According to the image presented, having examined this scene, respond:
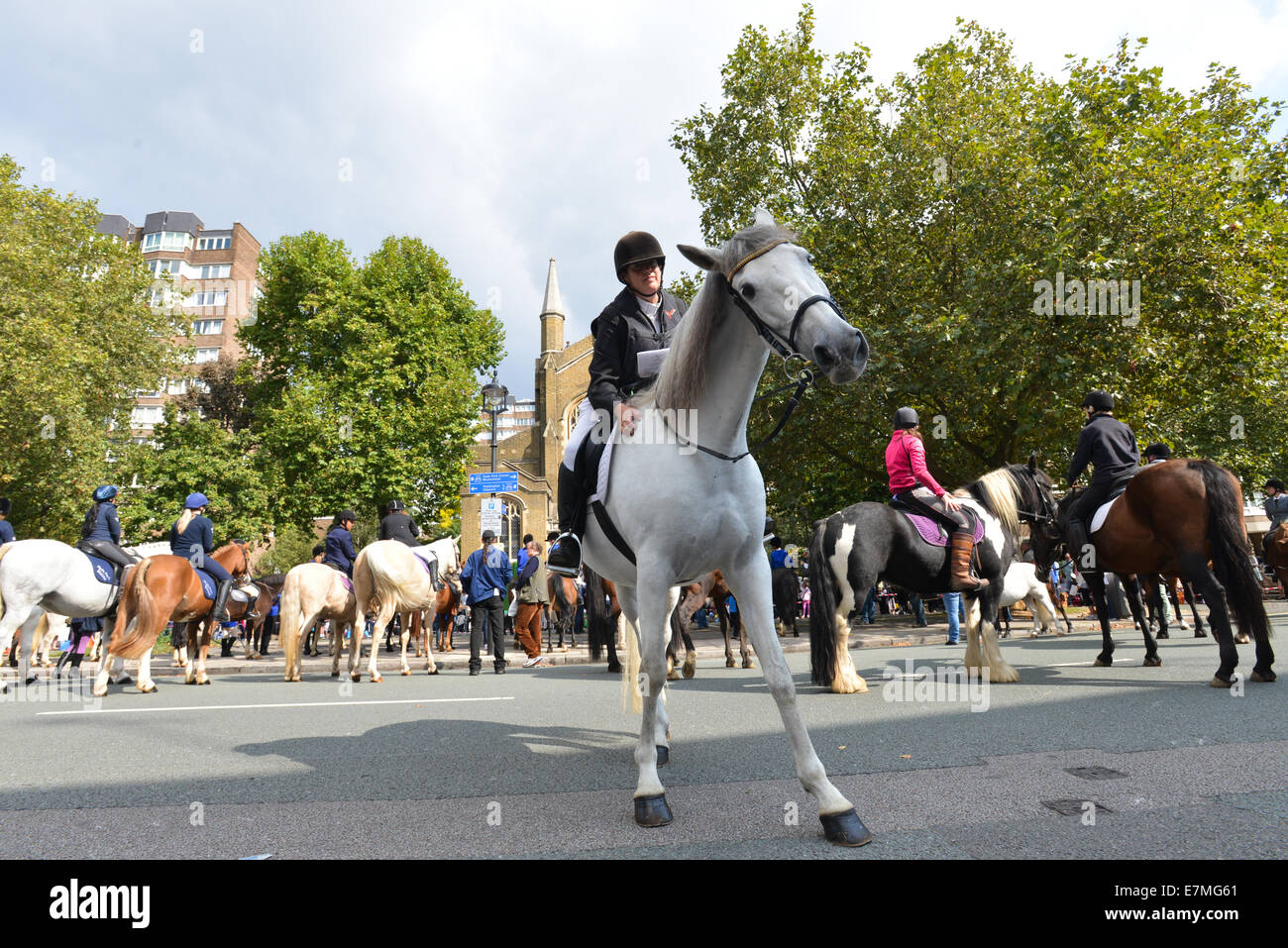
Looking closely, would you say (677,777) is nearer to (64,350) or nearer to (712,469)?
(712,469)

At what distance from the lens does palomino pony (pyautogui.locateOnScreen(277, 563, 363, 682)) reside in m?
11.7

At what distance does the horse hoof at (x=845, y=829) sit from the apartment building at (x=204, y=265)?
251 feet

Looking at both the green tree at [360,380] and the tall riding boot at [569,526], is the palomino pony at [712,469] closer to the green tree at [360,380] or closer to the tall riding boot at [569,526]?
the tall riding boot at [569,526]

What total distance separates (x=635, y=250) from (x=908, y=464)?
4.91 m

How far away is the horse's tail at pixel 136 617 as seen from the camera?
988 centimetres

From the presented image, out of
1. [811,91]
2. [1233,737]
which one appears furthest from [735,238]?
[811,91]

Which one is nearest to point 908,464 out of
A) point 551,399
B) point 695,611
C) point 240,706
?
point 695,611

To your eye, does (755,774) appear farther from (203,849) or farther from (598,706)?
(598,706)

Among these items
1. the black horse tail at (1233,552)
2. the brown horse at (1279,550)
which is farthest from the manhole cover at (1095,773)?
the brown horse at (1279,550)

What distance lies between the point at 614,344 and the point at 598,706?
428 centimetres

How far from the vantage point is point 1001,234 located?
1909cm

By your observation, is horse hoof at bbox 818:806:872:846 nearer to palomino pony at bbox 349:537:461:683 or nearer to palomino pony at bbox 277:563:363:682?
palomino pony at bbox 349:537:461:683
